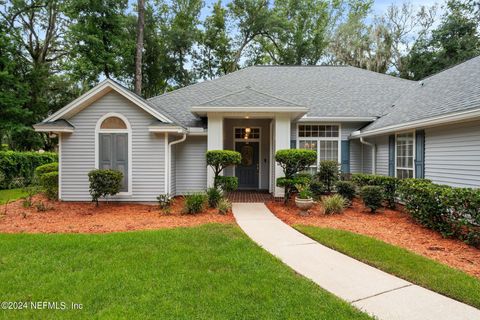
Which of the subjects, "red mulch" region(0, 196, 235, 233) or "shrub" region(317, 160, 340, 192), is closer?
"red mulch" region(0, 196, 235, 233)

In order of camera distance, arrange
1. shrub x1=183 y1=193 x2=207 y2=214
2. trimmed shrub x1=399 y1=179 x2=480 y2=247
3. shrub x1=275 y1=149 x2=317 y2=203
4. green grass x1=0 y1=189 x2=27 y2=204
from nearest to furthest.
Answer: trimmed shrub x1=399 y1=179 x2=480 y2=247
shrub x1=183 y1=193 x2=207 y2=214
shrub x1=275 y1=149 x2=317 y2=203
green grass x1=0 y1=189 x2=27 y2=204

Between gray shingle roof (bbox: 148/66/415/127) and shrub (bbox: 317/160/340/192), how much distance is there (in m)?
2.37

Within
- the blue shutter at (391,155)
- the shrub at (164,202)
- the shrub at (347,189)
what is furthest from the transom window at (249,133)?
the blue shutter at (391,155)

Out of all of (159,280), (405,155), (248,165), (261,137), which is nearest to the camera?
(159,280)

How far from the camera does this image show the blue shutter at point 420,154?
7.64 metres

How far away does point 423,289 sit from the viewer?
10.4 feet

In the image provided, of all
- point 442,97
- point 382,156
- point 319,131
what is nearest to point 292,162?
point 319,131

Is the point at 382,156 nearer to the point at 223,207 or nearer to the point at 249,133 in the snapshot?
the point at 249,133

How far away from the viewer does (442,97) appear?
7.95 meters

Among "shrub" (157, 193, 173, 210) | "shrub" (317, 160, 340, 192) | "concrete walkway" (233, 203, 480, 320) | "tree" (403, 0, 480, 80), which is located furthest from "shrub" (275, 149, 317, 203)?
"tree" (403, 0, 480, 80)

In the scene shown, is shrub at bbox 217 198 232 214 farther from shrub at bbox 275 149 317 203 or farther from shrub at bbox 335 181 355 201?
shrub at bbox 335 181 355 201

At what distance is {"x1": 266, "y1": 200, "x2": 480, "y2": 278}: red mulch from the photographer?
4.28 metres

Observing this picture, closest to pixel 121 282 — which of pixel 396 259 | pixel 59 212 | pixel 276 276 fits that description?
pixel 276 276

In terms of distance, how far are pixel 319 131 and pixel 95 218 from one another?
8597mm
